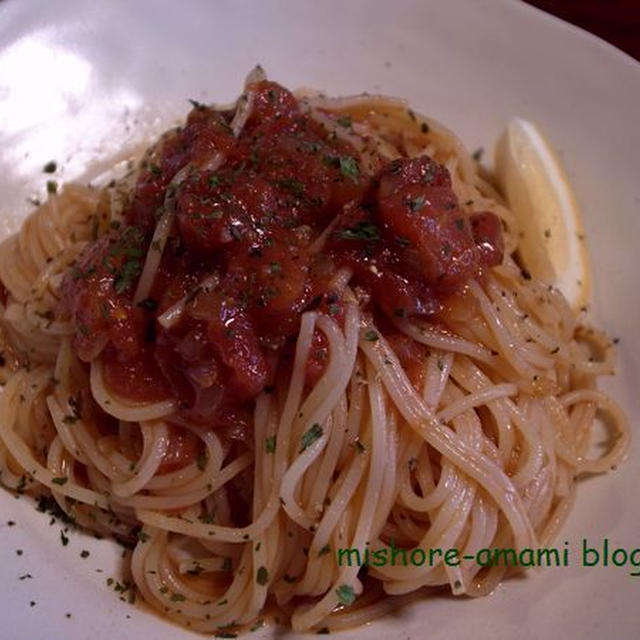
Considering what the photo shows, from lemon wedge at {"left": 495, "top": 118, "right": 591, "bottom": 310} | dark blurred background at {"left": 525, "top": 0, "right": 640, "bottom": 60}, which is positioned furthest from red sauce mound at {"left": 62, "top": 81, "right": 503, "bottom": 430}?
dark blurred background at {"left": 525, "top": 0, "right": 640, "bottom": 60}

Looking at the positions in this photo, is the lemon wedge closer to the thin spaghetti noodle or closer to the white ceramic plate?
the white ceramic plate

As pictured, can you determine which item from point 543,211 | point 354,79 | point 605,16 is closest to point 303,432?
point 543,211

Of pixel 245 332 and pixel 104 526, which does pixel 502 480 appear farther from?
pixel 104 526

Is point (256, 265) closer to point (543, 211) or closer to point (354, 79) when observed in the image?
point (543, 211)

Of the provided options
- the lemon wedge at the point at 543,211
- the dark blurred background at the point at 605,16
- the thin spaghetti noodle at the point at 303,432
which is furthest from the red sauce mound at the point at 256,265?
the dark blurred background at the point at 605,16

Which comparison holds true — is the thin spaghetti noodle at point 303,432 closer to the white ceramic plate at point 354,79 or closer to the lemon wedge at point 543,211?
the white ceramic plate at point 354,79

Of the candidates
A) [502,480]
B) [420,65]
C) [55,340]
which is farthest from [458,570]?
[420,65]
